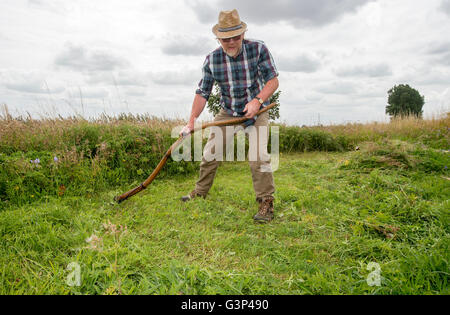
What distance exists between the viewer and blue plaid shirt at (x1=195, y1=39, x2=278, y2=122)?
322cm

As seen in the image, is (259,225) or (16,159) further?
(16,159)

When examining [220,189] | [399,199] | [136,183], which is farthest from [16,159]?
[399,199]

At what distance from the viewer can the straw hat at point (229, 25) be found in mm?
2965

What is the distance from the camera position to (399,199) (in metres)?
3.32

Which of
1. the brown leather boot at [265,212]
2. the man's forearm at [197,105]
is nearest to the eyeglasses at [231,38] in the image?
the man's forearm at [197,105]

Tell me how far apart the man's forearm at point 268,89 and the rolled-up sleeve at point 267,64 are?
5 cm

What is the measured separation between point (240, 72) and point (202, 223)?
1.79 meters

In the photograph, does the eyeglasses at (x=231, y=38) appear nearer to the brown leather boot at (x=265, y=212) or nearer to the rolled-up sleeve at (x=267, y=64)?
the rolled-up sleeve at (x=267, y=64)

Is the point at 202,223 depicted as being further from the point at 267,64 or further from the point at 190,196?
the point at 267,64

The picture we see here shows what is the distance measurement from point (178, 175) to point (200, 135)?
1.04 meters

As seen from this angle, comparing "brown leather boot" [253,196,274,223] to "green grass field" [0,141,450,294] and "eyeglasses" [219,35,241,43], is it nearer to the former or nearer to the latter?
"green grass field" [0,141,450,294]

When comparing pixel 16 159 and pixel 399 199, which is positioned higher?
pixel 16 159

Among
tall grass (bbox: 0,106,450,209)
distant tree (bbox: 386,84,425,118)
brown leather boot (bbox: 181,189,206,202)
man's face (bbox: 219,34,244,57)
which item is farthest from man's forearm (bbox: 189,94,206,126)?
distant tree (bbox: 386,84,425,118)
